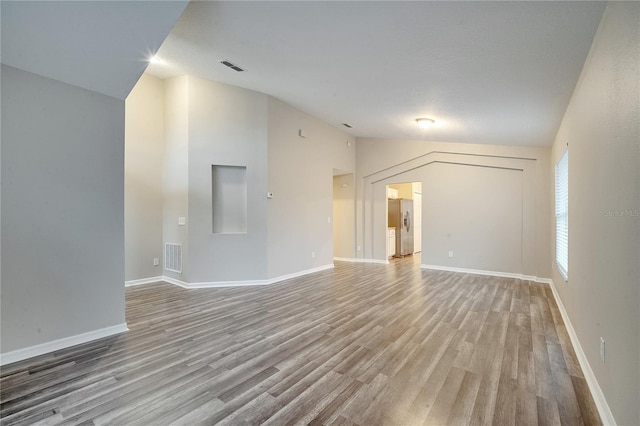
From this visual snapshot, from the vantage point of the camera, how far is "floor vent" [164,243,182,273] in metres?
5.33

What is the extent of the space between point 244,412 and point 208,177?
4080 millimetres

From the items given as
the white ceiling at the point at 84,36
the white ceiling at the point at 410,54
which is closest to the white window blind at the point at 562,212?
the white ceiling at the point at 410,54

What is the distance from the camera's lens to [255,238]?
5398 millimetres

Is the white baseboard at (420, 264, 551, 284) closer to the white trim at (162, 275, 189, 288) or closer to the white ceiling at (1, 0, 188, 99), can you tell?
the white trim at (162, 275, 189, 288)

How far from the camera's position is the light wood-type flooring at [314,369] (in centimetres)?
188

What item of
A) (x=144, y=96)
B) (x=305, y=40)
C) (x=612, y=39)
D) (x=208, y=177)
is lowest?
(x=208, y=177)

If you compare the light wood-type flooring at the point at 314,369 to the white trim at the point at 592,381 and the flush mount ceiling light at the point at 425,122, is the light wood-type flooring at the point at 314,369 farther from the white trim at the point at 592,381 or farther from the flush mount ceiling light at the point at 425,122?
the flush mount ceiling light at the point at 425,122

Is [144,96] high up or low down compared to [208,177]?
up

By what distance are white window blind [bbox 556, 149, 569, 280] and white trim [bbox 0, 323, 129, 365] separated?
5341 millimetres

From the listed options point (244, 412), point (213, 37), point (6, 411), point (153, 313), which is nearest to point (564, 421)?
point (244, 412)

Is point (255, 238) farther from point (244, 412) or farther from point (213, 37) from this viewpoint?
point (244, 412)

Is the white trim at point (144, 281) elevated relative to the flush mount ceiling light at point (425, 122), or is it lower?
lower

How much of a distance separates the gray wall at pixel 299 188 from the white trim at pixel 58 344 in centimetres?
267

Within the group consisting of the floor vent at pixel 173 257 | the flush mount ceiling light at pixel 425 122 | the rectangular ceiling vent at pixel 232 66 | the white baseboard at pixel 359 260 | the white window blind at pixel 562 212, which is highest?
the rectangular ceiling vent at pixel 232 66
